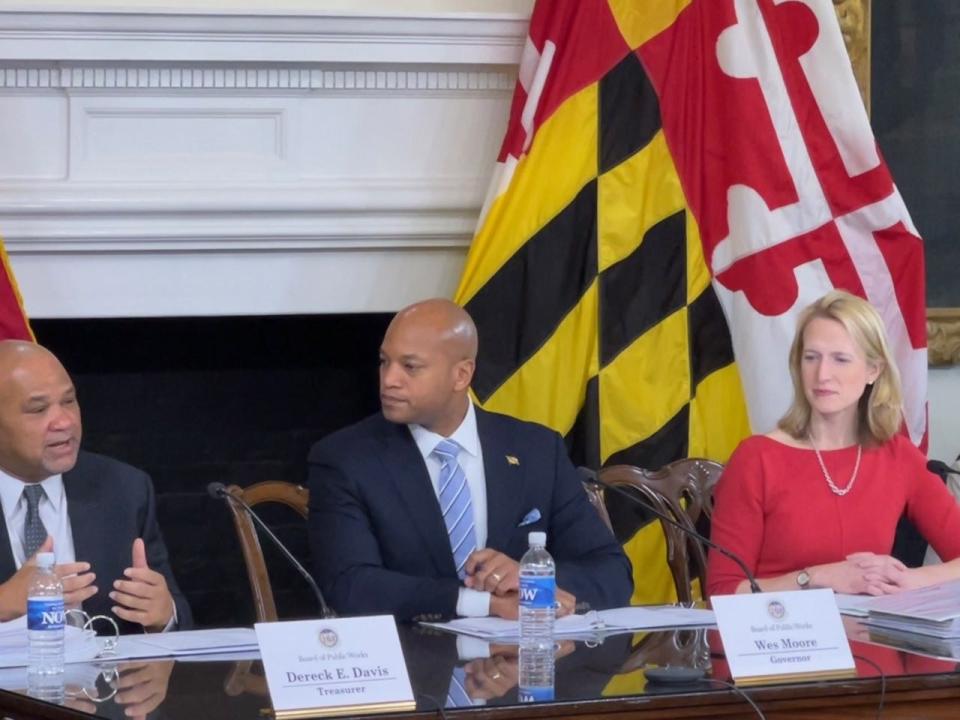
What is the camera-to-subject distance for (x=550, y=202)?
13.6ft

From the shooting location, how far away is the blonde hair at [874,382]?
11.6 feet

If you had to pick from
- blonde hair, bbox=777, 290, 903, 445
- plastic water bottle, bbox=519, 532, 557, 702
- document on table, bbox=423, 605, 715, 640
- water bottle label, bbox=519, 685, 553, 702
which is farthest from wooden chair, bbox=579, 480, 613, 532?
water bottle label, bbox=519, 685, 553, 702

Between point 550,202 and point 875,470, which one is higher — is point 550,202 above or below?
above

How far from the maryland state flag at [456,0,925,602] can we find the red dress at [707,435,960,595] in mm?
601

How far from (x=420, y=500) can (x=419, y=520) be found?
0.14 feet

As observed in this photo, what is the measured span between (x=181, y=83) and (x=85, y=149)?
30 cm

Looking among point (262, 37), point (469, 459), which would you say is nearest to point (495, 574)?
point (469, 459)

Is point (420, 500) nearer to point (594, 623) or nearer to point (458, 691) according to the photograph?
point (594, 623)

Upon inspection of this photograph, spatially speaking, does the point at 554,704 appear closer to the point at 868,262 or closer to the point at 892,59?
the point at 868,262

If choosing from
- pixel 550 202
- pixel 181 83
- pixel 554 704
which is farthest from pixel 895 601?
pixel 181 83

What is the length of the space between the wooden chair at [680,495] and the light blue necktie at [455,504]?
0.32 metres

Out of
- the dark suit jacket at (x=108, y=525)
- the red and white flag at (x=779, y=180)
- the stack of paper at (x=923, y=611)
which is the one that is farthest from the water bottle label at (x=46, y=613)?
the red and white flag at (x=779, y=180)

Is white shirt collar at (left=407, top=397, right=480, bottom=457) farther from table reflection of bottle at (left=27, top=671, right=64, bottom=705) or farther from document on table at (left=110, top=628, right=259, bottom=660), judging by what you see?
table reflection of bottle at (left=27, top=671, right=64, bottom=705)

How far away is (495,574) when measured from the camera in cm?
291
